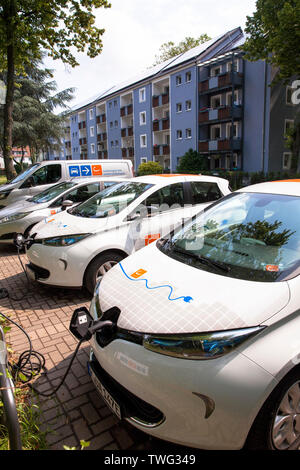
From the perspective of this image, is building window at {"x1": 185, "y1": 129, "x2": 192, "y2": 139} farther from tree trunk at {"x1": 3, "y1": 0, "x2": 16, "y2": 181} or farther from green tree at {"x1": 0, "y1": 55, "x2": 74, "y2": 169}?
tree trunk at {"x1": 3, "y1": 0, "x2": 16, "y2": 181}

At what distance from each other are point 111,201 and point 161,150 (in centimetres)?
2933

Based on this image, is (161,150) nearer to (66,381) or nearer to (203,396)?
(66,381)

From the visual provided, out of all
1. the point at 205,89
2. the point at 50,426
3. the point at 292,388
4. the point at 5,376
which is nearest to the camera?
the point at 5,376

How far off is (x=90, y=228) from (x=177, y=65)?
2977 cm

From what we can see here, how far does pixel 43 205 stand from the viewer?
7387mm

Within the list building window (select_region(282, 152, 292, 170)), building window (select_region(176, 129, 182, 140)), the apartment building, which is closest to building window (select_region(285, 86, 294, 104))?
the apartment building

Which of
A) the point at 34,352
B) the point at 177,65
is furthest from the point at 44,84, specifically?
the point at 34,352

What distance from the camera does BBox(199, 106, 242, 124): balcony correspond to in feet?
83.5

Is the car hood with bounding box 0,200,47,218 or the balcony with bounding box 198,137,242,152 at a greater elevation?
the balcony with bounding box 198,137,242,152

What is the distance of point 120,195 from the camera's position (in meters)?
5.14

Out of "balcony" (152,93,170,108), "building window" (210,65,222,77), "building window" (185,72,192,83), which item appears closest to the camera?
"building window" (210,65,222,77)

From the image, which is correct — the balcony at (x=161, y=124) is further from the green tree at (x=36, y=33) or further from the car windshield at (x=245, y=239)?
the car windshield at (x=245, y=239)

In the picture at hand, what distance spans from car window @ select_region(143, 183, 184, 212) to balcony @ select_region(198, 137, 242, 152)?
858 inches
